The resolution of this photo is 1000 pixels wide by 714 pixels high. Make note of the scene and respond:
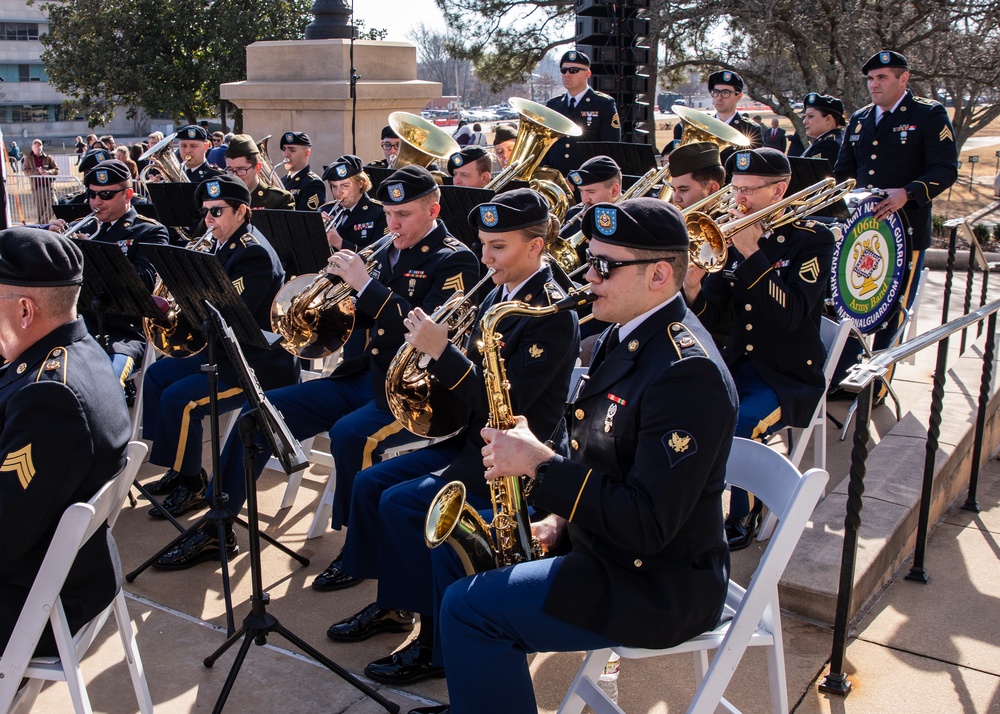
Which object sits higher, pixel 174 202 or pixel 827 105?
pixel 827 105

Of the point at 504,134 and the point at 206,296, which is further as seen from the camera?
the point at 504,134

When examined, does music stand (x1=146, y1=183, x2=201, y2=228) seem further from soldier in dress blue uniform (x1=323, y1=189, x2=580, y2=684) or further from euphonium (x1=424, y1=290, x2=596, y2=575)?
euphonium (x1=424, y1=290, x2=596, y2=575)

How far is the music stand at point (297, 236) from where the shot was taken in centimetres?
593

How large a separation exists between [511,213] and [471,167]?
3.22 m

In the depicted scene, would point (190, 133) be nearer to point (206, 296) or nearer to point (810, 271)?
point (206, 296)

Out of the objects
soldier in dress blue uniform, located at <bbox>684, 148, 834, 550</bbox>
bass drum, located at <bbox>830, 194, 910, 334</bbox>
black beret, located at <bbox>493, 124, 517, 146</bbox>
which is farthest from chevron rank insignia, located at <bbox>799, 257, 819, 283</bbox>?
black beret, located at <bbox>493, 124, 517, 146</bbox>

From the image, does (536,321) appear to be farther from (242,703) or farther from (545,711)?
(242,703)

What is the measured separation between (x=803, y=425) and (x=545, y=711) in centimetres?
196

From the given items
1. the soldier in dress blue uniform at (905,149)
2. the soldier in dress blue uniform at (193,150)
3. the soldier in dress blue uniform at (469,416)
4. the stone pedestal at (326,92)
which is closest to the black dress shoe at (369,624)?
the soldier in dress blue uniform at (469,416)

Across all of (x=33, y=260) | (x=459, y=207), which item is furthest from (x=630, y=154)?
(x=33, y=260)

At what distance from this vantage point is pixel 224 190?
5.44 metres

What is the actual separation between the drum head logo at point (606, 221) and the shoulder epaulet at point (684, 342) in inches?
12.7

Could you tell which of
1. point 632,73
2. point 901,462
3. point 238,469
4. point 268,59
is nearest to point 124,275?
point 238,469

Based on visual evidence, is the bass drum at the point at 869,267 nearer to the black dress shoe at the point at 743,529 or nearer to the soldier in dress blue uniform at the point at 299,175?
the black dress shoe at the point at 743,529
